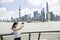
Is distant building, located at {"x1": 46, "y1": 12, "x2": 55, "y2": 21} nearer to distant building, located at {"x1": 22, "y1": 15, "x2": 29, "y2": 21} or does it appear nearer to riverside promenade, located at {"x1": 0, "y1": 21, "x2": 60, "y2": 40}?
riverside promenade, located at {"x1": 0, "y1": 21, "x2": 60, "y2": 40}

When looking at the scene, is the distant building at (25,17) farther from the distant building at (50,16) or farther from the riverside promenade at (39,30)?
the distant building at (50,16)

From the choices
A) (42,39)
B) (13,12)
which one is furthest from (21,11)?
(42,39)

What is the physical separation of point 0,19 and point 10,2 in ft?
1.96

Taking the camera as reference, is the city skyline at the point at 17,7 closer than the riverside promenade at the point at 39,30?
No

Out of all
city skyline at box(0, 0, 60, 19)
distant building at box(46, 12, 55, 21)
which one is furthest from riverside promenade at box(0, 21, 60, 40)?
city skyline at box(0, 0, 60, 19)

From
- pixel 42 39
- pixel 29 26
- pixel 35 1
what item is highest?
pixel 35 1

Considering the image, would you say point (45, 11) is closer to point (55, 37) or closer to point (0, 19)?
point (55, 37)

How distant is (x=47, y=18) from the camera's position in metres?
5.30

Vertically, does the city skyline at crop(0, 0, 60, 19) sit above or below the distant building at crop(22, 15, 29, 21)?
above

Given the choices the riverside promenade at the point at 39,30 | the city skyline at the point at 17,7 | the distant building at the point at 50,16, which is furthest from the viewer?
the distant building at the point at 50,16

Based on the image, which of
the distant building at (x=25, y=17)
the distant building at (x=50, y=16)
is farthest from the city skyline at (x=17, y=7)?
the distant building at (x=50, y=16)

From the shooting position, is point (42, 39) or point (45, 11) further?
point (45, 11)

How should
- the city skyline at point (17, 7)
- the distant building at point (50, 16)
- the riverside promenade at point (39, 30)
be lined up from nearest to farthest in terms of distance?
the riverside promenade at point (39, 30), the city skyline at point (17, 7), the distant building at point (50, 16)

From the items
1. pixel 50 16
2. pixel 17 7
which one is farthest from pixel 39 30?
pixel 17 7
